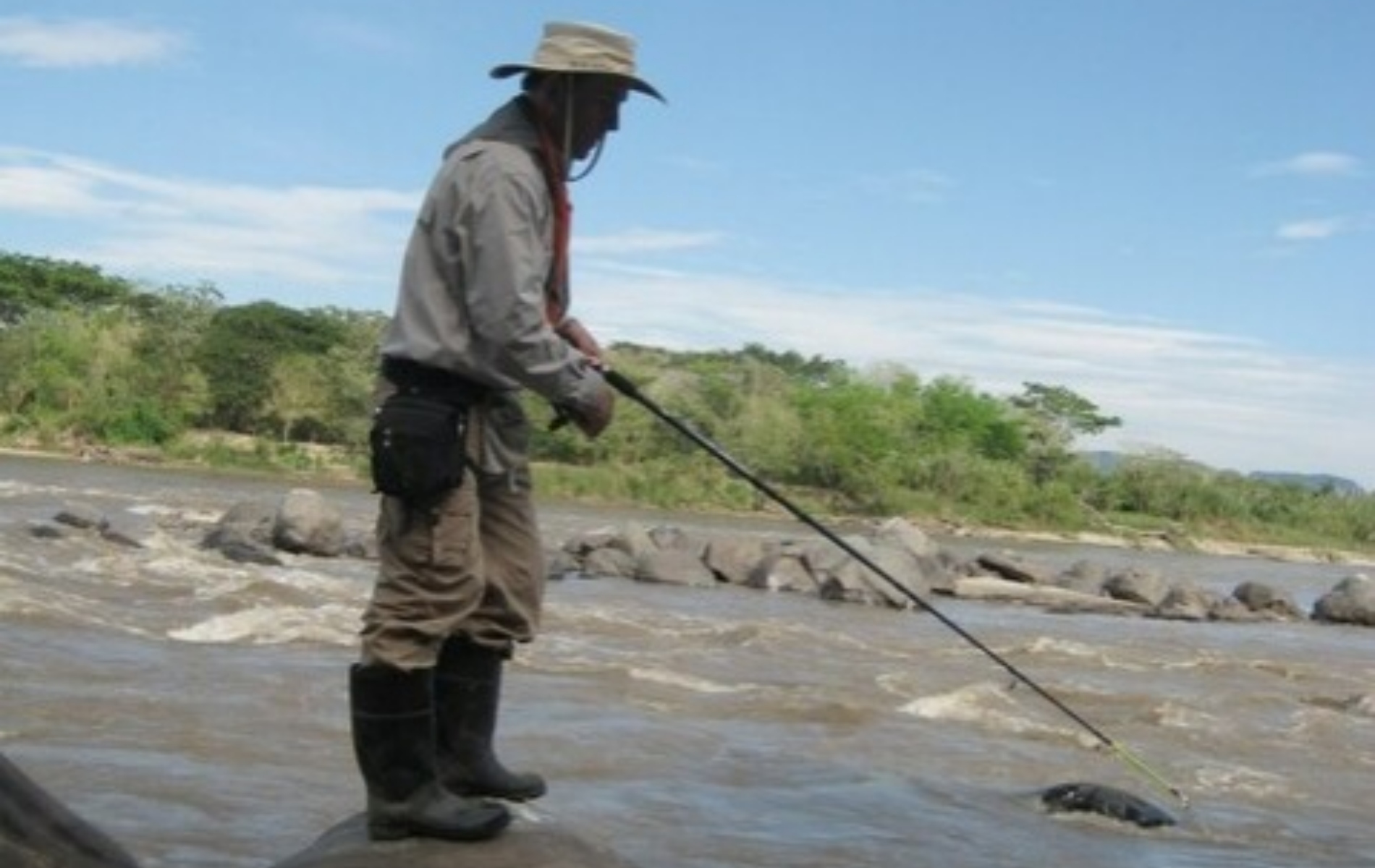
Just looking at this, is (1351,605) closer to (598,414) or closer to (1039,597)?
(1039,597)

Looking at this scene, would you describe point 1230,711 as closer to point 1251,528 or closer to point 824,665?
point 824,665

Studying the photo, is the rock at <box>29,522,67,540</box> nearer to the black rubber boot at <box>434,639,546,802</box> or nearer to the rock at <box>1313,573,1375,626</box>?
the black rubber boot at <box>434,639,546,802</box>

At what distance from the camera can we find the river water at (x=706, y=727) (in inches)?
263

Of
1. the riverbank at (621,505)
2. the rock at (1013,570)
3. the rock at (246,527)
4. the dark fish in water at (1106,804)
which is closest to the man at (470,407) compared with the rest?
the dark fish in water at (1106,804)

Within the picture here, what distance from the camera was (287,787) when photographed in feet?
22.2

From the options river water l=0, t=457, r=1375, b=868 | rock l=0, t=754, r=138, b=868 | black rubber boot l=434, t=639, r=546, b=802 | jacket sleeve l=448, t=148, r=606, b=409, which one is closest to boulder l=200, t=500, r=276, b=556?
river water l=0, t=457, r=1375, b=868

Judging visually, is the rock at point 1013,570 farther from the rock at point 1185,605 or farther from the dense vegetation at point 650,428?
the dense vegetation at point 650,428

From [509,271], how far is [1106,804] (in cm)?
496

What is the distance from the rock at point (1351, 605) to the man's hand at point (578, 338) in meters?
26.9

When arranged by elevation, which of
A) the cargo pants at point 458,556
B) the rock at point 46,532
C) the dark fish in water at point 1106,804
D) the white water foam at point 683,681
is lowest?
the rock at point 46,532

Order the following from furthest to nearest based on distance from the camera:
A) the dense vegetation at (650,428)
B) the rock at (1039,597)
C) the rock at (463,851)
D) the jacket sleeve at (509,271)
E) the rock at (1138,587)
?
the dense vegetation at (650,428) → the rock at (1138,587) → the rock at (1039,597) → the rock at (463,851) → the jacket sleeve at (509,271)

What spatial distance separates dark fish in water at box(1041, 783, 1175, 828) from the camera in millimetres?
7758

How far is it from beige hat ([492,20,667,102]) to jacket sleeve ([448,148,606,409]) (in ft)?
0.91

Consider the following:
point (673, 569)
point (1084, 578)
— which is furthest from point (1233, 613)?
point (673, 569)
